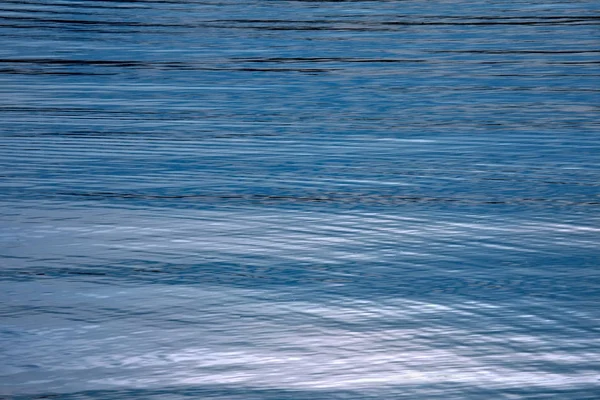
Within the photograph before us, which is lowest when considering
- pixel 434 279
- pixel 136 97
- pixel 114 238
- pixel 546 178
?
pixel 434 279

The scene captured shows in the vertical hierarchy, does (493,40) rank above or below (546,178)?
above

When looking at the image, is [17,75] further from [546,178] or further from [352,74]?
[546,178]

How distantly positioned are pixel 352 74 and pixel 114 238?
94 centimetres

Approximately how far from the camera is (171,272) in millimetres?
1210

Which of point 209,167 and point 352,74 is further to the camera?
point 352,74

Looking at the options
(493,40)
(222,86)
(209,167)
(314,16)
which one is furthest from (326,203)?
(314,16)

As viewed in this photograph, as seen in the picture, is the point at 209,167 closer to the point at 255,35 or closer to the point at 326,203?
the point at 326,203

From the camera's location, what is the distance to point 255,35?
8.48 feet

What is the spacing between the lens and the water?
→ 3.24 feet

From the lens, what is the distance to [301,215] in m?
1.41

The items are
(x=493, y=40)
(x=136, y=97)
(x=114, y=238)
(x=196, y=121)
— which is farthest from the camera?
(x=493, y=40)

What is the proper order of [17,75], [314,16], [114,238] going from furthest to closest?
[314,16], [17,75], [114,238]

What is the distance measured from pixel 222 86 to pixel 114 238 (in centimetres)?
82

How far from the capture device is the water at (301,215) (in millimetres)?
989
